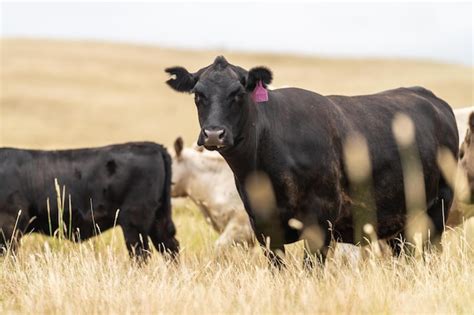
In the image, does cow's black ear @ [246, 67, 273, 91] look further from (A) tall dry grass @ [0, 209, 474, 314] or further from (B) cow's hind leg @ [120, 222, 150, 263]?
(B) cow's hind leg @ [120, 222, 150, 263]

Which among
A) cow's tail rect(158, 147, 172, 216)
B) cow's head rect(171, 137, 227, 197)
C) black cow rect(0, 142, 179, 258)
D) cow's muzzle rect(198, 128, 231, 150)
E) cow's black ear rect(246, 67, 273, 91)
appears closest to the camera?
cow's muzzle rect(198, 128, 231, 150)

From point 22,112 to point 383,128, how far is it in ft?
140

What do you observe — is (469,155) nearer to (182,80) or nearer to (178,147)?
(182,80)

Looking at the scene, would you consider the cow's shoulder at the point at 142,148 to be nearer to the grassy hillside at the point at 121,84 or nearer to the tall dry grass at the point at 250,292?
the tall dry grass at the point at 250,292

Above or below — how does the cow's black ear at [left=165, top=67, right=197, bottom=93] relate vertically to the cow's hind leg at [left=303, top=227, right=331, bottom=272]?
above

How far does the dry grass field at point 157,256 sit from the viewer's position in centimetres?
593

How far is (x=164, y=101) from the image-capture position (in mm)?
55344

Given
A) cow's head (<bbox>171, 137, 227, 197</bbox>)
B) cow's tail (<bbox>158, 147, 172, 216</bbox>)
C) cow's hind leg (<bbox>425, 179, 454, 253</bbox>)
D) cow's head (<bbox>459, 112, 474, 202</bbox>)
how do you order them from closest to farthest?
cow's hind leg (<bbox>425, 179, 454, 253</bbox>) < cow's head (<bbox>459, 112, 474, 202</bbox>) < cow's tail (<bbox>158, 147, 172, 216</bbox>) < cow's head (<bbox>171, 137, 227, 197</bbox>)

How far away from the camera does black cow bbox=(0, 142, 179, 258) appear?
1041 cm

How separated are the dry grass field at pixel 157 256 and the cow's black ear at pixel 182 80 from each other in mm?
1376

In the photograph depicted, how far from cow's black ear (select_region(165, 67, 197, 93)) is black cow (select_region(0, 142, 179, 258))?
10.9 feet

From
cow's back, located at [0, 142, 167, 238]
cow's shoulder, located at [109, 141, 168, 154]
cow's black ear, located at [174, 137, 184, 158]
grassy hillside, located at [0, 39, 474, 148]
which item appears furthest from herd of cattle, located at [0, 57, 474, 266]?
grassy hillside, located at [0, 39, 474, 148]

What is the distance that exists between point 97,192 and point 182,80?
361cm

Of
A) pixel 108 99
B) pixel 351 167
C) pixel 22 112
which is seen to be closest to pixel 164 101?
pixel 108 99
